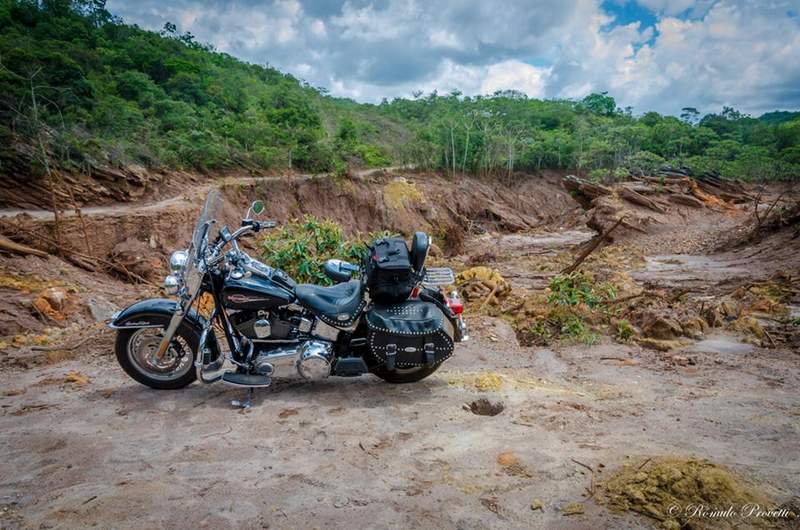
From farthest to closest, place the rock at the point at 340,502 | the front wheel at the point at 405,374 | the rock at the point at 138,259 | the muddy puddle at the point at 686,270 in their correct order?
the muddy puddle at the point at 686,270
the rock at the point at 138,259
the front wheel at the point at 405,374
the rock at the point at 340,502

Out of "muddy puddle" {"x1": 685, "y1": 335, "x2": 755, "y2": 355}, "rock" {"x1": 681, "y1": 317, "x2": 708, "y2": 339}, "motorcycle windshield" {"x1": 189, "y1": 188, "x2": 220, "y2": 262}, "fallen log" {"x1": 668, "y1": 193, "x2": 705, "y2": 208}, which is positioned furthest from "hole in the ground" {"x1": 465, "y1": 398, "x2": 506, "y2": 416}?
"fallen log" {"x1": 668, "y1": 193, "x2": 705, "y2": 208}

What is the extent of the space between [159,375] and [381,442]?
226 cm

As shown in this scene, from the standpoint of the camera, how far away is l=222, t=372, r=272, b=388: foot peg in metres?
3.97

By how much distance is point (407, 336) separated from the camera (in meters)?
4.12

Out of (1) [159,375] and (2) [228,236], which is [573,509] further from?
(1) [159,375]

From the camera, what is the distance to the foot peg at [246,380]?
3969mm

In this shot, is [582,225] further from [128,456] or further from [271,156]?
[128,456]

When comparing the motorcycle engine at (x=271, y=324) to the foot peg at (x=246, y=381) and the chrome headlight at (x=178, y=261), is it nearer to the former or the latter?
the foot peg at (x=246, y=381)

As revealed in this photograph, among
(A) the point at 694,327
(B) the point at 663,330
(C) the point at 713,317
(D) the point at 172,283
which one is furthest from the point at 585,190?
(D) the point at 172,283

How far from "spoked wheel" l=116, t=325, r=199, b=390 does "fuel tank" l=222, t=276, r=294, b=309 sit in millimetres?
529

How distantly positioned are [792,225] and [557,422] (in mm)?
16651

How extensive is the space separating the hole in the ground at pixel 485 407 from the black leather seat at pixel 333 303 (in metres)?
1.27

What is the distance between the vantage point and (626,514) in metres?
2.39

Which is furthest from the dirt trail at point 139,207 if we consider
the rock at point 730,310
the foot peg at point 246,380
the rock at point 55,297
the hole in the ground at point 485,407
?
the rock at point 730,310
